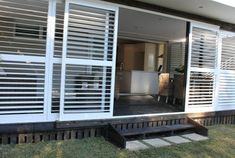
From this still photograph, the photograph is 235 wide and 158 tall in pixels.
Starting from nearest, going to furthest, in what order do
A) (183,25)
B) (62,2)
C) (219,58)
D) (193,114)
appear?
1. (62,2)
2. (193,114)
3. (219,58)
4. (183,25)

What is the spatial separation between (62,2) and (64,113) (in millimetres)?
1969

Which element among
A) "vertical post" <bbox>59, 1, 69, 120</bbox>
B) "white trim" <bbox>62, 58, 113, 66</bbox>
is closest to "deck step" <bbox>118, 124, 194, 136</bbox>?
"vertical post" <bbox>59, 1, 69, 120</bbox>

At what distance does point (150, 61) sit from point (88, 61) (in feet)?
20.8

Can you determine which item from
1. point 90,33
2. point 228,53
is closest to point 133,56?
point 228,53

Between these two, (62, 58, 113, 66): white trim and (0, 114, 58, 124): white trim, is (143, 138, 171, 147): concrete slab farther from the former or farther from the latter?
(0, 114, 58, 124): white trim

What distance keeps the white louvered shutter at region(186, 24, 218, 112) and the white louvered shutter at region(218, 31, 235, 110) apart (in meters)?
0.40

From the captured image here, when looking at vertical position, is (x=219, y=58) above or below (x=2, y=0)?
below

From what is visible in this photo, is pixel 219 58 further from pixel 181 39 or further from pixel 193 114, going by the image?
pixel 181 39

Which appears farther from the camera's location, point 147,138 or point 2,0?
point 147,138

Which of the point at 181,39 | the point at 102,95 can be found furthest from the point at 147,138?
the point at 181,39

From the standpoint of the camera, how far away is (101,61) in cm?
486

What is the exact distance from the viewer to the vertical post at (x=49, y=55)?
4367mm

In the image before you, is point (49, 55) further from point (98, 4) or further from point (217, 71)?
point (217, 71)

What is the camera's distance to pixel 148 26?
7.71 metres
